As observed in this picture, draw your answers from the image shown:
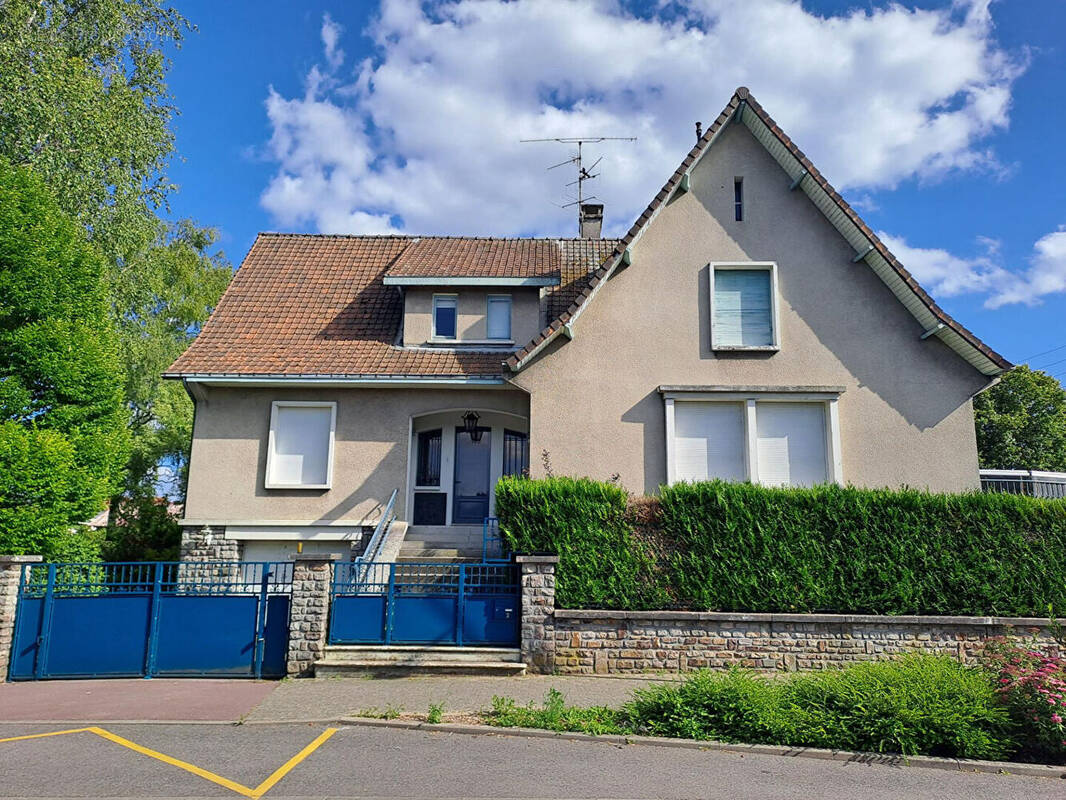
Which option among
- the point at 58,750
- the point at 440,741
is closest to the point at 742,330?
the point at 440,741

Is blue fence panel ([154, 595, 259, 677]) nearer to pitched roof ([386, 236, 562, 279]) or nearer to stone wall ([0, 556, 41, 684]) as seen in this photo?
stone wall ([0, 556, 41, 684])

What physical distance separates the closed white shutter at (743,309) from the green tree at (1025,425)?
2408 centimetres

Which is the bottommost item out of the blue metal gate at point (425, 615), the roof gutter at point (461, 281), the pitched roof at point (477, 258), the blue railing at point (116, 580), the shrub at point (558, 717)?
the shrub at point (558, 717)

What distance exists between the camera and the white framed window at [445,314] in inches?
645

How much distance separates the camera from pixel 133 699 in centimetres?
985

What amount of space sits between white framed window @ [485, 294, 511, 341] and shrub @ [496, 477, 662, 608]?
211 inches

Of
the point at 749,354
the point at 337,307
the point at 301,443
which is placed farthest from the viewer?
the point at 337,307

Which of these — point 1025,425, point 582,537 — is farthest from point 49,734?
point 1025,425

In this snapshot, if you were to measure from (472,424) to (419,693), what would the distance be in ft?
22.5

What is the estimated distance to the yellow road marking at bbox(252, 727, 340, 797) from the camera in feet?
21.3

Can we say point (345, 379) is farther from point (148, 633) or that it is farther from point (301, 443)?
point (148, 633)

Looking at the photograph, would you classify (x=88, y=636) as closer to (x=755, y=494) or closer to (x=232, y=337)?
(x=232, y=337)

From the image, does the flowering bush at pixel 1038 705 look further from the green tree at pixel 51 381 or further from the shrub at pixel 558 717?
the green tree at pixel 51 381

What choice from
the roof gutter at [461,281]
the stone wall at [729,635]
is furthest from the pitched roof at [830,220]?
the stone wall at [729,635]
